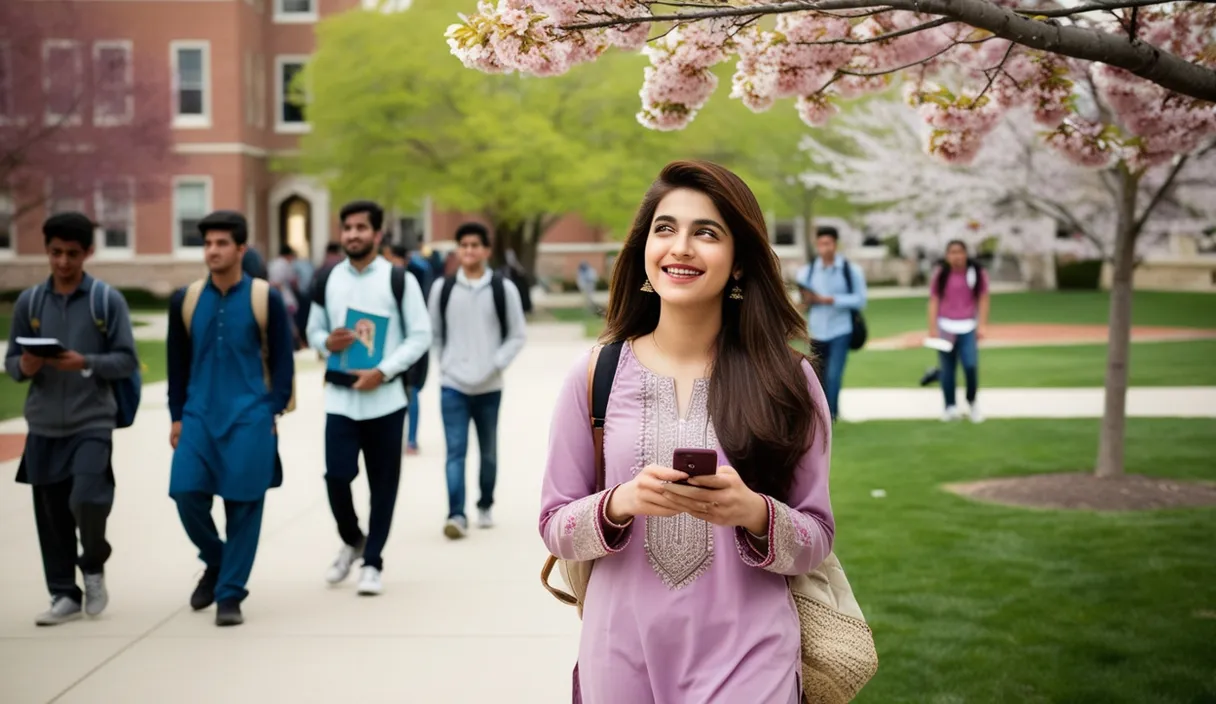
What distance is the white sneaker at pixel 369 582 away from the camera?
7410mm

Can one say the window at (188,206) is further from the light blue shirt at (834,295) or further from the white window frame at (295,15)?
the light blue shirt at (834,295)

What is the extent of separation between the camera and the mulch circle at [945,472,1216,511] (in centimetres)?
971

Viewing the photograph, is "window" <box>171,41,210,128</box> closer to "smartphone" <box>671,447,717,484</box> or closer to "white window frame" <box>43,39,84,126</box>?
"white window frame" <box>43,39,84,126</box>

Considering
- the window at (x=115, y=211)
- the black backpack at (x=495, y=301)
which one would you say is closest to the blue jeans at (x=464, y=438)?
the black backpack at (x=495, y=301)

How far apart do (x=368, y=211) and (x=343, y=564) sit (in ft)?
Answer: 6.63

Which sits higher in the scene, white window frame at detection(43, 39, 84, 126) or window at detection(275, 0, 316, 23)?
window at detection(275, 0, 316, 23)

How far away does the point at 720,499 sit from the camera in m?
2.81

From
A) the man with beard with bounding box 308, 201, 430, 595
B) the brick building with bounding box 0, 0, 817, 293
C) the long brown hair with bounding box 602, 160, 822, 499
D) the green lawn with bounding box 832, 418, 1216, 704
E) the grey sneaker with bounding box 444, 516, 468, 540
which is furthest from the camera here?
the brick building with bounding box 0, 0, 817, 293

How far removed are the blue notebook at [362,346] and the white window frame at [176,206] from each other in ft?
129

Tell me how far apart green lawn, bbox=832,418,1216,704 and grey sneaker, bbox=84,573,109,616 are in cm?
383

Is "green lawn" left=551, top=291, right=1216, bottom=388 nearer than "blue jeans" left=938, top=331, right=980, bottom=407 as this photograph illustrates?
No

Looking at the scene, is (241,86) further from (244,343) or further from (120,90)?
(244,343)

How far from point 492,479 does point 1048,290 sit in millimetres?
49512

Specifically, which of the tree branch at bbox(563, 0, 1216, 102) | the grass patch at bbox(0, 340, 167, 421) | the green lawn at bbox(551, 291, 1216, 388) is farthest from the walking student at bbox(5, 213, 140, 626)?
the green lawn at bbox(551, 291, 1216, 388)
